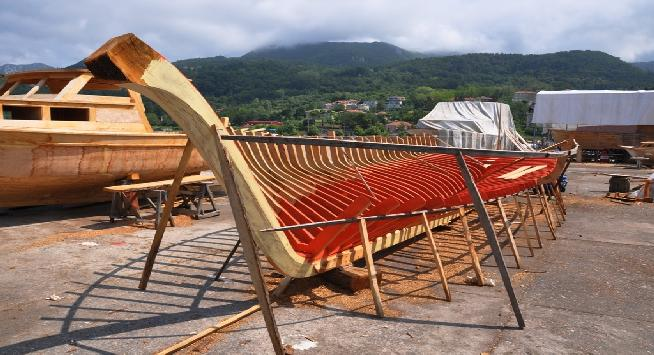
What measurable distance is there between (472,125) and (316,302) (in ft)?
76.7

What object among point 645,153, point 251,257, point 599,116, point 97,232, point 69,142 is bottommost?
point 97,232

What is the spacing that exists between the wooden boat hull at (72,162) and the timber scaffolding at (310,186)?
395 cm

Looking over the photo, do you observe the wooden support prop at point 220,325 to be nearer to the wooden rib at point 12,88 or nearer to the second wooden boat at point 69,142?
the second wooden boat at point 69,142

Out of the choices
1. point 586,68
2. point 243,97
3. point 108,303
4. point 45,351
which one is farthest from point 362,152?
point 586,68

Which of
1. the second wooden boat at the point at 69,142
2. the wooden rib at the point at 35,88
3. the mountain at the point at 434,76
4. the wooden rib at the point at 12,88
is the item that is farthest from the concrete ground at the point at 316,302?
the mountain at the point at 434,76

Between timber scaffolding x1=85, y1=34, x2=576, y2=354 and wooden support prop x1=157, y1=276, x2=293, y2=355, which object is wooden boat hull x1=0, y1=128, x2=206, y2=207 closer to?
timber scaffolding x1=85, y1=34, x2=576, y2=354

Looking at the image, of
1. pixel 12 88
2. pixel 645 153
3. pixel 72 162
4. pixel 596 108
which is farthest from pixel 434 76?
pixel 72 162

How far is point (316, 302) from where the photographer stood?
5.09m

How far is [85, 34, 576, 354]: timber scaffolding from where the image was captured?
140 inches

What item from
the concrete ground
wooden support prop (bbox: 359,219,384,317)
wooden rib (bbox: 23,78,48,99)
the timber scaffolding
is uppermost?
wooden rib (bbox: 23,78,48,99)

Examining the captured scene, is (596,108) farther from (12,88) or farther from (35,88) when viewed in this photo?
(12,88)

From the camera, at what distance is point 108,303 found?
4.97 metres

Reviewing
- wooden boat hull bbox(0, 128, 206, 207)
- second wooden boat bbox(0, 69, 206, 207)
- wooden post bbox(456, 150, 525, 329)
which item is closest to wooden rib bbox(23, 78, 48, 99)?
second wooden boat bbox(0, 69, 206, 207)

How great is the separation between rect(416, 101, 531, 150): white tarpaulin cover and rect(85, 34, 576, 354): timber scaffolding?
16.4 meters
